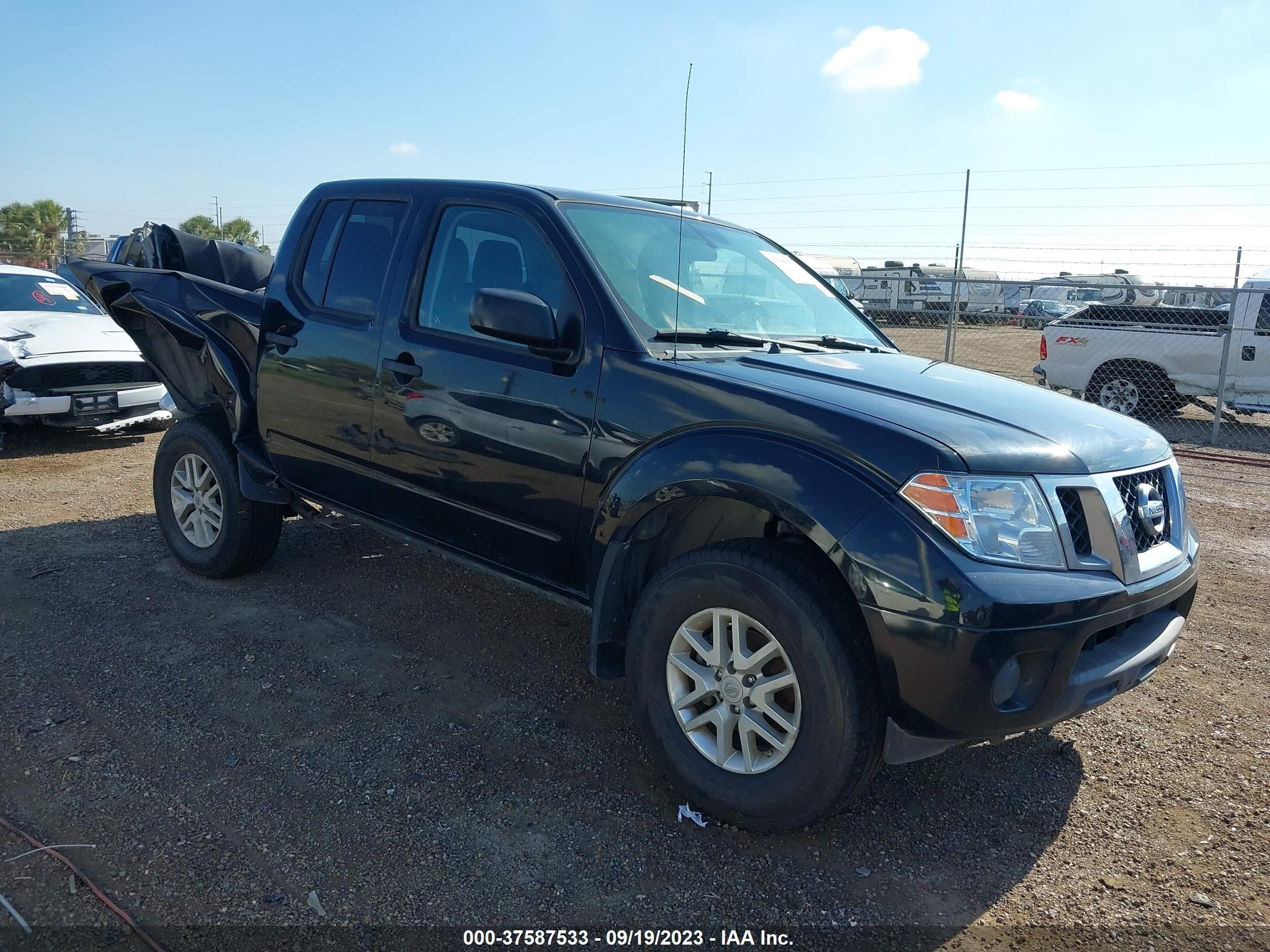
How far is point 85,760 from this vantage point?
3.25 meters

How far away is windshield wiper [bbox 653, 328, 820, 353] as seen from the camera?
332cm

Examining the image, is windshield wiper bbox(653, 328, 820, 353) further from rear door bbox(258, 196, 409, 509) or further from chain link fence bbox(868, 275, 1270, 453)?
chain link fence bbox(868, 275, 1270, 453)

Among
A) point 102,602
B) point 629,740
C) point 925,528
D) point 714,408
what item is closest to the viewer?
point 925,528

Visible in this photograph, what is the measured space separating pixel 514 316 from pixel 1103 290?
955 centimetres

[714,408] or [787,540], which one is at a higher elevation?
[714,408]

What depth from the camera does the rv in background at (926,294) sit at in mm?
12843

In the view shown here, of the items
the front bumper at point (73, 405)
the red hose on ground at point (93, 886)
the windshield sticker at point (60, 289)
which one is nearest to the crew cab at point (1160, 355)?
the front bumper at point (73, 405)

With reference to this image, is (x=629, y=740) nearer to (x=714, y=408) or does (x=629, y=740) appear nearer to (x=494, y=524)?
(x=494, y=524)

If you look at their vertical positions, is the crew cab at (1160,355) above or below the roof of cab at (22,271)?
below

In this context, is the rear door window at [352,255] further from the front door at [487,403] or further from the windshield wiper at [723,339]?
the windshield wiper at [723,339]

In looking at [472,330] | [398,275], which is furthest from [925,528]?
[398,275]

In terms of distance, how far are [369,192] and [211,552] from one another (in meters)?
2.12

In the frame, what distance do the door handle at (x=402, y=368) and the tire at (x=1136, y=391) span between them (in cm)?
1064

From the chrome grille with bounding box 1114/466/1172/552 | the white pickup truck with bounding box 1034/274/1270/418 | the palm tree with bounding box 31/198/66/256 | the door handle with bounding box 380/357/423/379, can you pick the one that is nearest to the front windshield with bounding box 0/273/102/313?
the door handle with bounding box 380/357/423/379
